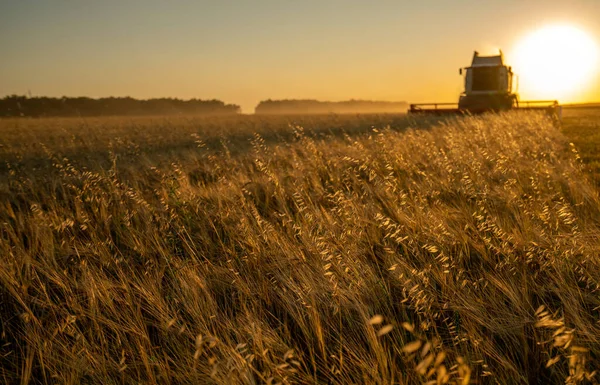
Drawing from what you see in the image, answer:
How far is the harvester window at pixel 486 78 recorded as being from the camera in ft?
73.3

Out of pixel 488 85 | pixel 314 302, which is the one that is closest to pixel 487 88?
pixel 488 85

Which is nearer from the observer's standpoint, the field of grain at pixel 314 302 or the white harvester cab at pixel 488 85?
the field of grain at pixel 314 302

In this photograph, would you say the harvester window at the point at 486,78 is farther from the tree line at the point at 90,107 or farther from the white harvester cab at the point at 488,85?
the tree line at the point at 90,107

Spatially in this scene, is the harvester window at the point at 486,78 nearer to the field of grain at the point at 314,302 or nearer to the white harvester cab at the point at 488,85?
the white harvester cab at the point at 488,85

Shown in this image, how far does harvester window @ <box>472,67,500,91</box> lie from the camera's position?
22.3 m

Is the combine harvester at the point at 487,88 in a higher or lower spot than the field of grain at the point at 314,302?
higher

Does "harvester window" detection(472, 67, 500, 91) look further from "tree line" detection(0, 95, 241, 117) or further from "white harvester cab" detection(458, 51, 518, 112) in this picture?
"tree line" detection(0, 95, 241, 117)

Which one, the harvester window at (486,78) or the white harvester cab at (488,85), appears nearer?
the white harvester cab at (488,85)

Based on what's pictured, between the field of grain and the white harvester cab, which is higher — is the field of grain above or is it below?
below

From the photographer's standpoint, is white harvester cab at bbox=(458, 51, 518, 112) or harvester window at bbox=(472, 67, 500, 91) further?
harvester window at bbox=(472, 67, 500, 91)

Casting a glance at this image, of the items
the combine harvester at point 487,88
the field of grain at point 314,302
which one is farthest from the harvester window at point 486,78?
the field of grain at point 314,302

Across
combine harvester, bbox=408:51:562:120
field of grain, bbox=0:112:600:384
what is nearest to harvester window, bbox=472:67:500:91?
combine harvester, bbox=408:51:562:120

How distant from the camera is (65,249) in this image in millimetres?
3336

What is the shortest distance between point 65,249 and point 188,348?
2025 millimetres
